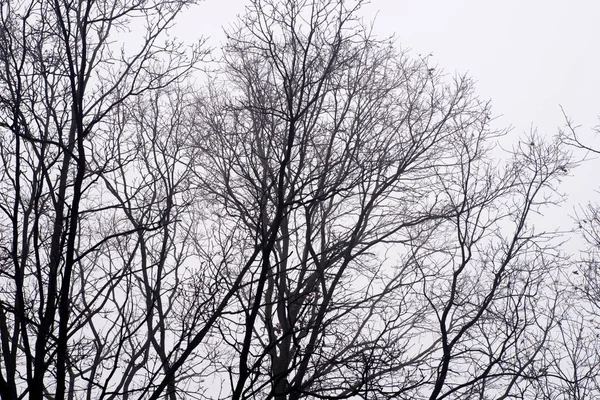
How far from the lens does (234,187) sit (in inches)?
389

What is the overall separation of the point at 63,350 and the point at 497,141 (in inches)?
276

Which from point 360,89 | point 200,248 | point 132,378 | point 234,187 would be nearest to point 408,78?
point 360,89

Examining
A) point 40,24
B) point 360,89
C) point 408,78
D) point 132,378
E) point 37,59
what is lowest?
point 132,378

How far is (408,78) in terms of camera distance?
32.8 ft

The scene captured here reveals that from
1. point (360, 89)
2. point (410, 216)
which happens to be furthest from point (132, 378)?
point (360, 89)

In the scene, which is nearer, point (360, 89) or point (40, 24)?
point (40, 24)

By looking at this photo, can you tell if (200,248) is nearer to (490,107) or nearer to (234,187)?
(234,187)

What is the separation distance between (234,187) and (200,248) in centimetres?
174

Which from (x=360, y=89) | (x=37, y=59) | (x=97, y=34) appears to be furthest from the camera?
(x=360, y=89)

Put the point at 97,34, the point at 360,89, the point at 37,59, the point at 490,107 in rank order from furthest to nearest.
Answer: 1. the point at 490,107
2. the point at 360,89
3. the point at 97,34
4. the point at 37,59

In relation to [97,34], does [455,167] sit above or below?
below

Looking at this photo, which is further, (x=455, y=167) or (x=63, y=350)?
(x=455, y=167)

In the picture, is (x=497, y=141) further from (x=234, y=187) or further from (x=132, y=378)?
(x=132, y=378)

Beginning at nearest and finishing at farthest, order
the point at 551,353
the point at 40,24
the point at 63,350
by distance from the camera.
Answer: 1. the point at 63,350
2. the point at 40,24
3. the point at 551,353
